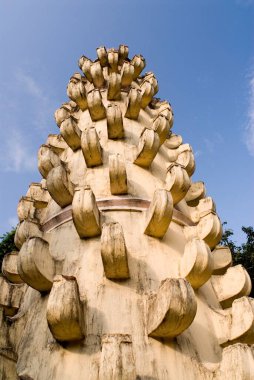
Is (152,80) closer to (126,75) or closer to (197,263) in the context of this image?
(126,75)

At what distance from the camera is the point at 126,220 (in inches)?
173

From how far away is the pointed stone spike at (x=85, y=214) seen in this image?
13.1ft

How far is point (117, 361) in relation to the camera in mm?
2480

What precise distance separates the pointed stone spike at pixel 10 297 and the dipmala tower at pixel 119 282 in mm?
11

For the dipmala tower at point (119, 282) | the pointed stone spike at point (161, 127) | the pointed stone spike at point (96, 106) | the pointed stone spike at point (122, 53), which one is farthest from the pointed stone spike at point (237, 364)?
the pointed stone spike at point (122, 53)

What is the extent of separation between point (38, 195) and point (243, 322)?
145 inches

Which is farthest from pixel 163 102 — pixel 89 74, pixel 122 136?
pixel 122 136

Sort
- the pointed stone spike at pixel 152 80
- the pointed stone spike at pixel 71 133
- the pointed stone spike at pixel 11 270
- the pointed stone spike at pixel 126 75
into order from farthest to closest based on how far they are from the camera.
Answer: the pointed stone spike at pixel 152 80, the pointed stone spike at pixel 126 75, the pointed stone spike at pixel 71 133, the pointed stone spike at pixel 11 270

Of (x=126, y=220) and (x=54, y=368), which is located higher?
(x=126, y=220)

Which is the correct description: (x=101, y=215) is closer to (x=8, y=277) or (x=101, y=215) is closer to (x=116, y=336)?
(x=8, y=277)

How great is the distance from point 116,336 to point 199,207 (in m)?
3.43

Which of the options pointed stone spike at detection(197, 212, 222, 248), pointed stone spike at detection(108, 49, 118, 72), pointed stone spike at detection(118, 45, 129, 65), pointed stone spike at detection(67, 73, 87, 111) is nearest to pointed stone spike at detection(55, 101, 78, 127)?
pointed stone spike at detection(67, 73, 87, 111)

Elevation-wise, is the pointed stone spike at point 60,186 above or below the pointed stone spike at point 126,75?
below

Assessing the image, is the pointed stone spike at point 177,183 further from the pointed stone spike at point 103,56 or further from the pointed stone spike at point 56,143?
the pointed stone spike at point 103,56
